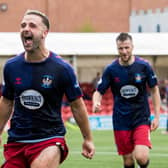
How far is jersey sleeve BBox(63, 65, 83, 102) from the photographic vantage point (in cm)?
A: 798

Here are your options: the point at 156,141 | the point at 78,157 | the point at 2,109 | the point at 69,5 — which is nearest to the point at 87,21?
the point at 69,5

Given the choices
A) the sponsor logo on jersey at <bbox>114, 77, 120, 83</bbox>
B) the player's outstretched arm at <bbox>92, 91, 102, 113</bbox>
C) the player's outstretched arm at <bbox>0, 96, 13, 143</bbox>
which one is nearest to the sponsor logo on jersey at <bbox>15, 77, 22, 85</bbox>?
the player's outstretched arm at <bbox>0, 96, 13, 143</bbox>

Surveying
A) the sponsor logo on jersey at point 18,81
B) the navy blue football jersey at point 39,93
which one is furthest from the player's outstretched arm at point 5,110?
the sponsor logo on jersey at point 18,81

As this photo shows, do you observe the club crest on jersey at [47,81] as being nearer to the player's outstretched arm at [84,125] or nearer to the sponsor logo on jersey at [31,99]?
the sponsor logo on jersey at [31,99]

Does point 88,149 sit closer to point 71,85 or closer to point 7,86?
point 71,85

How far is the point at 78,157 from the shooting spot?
1725cm

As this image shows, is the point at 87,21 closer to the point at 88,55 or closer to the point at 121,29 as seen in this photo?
the point at 121,29

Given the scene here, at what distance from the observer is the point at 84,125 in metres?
8.05

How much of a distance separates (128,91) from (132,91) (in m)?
0.06

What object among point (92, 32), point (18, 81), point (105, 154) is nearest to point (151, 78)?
point (18, 81)

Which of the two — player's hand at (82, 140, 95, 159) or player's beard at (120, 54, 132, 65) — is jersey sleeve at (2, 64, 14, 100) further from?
player's beard at (120, 54, 132, 65)

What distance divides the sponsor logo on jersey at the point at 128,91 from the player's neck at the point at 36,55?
3.65 meters

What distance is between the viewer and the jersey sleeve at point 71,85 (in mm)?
7984

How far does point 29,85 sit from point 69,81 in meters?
0.40
